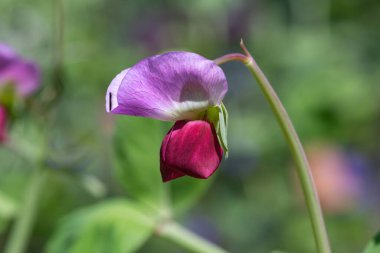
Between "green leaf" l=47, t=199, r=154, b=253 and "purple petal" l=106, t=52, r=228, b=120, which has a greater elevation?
"purple petal" l=106, t=52, r=228, b=120

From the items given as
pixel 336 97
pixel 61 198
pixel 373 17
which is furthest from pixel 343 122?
pixel 61 198

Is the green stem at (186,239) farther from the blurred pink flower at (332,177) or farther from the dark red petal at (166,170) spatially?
the blurred pink flower at (332,177)

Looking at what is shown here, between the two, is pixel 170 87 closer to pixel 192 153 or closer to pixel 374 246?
pixel 192 153

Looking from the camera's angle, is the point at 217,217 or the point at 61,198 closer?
the point at 61,198

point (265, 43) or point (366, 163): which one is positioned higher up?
point (265, 43)

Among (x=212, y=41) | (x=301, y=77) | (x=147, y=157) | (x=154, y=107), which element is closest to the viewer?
(x=154, y=107)

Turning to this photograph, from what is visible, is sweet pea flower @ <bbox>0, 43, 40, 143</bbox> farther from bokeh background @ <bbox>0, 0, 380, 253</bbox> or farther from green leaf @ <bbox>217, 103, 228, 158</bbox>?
bokeh background @ <bbox>0, 0, 380, 253</bbox>

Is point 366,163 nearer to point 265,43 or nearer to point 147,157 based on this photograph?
point 265,43

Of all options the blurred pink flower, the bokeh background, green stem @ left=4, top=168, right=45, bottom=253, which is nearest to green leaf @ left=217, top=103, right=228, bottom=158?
green stem @ left=4, top=168, right=45, bottom=253
